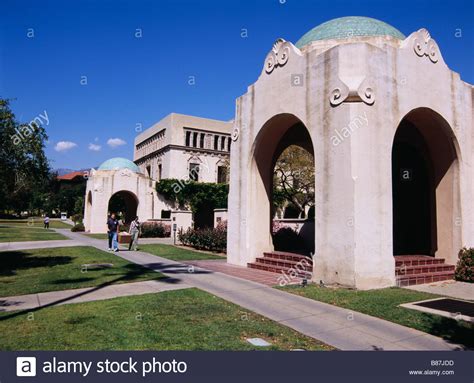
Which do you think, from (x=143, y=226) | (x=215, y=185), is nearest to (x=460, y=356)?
(x=143, y=226)

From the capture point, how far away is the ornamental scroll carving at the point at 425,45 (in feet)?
35.2

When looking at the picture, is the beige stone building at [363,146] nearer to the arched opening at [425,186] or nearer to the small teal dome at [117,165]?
the arched opening at [425,186]

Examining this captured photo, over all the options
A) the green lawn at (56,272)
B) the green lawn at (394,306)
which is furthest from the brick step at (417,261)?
the green lawn at (56,272)

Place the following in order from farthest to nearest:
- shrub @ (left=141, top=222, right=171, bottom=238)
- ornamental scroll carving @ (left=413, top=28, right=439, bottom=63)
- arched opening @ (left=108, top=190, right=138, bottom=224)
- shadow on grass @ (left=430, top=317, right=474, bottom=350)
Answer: arched opening @ (left=108, top=190, right=138, bottom=224) < shrub @ (left=141, top=222, right=171, bottom=238) < ornamental scroll carving @ (left=413, top=28, right=439, bottom=63) < shadow on grass @ (left=430, top=317, right=474, bottom=350)

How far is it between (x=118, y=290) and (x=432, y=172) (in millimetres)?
11437

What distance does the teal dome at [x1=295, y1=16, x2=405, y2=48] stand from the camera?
37.5 ft

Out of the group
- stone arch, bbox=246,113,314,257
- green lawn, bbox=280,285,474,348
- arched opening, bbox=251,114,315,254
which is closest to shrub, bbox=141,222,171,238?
arched opening, bbox=251,114,315,254

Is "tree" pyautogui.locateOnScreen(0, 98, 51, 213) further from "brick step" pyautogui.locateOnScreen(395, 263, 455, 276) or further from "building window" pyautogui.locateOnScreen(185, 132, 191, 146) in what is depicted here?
"building window" pyautogui.locateOnScreen(185, 132, 191, 146)

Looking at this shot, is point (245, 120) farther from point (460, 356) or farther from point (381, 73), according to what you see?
point (460, 356)

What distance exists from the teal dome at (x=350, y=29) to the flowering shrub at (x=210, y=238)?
9971 mm

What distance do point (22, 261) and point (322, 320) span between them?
1199 centimetres

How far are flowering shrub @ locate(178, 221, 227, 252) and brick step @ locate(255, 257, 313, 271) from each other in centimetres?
532

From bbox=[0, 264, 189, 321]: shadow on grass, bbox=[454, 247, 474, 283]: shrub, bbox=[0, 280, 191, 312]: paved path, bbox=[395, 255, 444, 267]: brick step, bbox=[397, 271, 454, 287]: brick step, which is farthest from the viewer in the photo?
bbox=[454, 247, 474, 283]: shrub

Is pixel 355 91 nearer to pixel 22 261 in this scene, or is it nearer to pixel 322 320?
pixel 322 320
